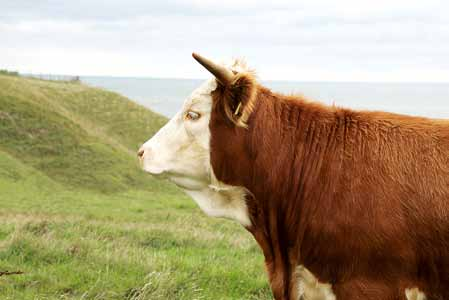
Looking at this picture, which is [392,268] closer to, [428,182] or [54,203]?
[428,182]

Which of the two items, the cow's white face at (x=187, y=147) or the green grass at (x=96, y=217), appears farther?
the green grass at (x=96, y=217)

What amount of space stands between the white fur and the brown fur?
0.29ft

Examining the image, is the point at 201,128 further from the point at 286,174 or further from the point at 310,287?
the point at 310,287

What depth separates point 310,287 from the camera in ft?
17.0

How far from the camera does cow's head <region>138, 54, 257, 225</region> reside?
204 inches

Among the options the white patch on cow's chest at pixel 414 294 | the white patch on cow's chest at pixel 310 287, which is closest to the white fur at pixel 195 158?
the white patch on cow's chest at pixel 310 287

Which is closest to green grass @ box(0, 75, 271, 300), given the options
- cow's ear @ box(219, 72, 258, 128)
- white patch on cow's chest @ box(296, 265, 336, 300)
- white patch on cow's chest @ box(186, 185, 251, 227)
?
white patch on cow's chest @ box(186, 185, 251, 227)

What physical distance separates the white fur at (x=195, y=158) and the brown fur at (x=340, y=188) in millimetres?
88

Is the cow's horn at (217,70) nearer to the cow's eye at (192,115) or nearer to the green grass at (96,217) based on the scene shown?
the cow's eye at (192,115)

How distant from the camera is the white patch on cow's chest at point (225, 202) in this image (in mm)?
5504

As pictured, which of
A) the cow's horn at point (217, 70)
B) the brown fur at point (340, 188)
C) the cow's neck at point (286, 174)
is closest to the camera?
the brown fur at point (340, 188)

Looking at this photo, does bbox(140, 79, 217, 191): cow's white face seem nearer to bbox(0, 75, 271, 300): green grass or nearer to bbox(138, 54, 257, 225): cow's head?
bbox(138, 54, 257, 225): cow's head

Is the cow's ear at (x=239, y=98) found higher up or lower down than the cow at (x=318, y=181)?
higher up

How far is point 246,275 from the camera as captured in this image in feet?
28.0
